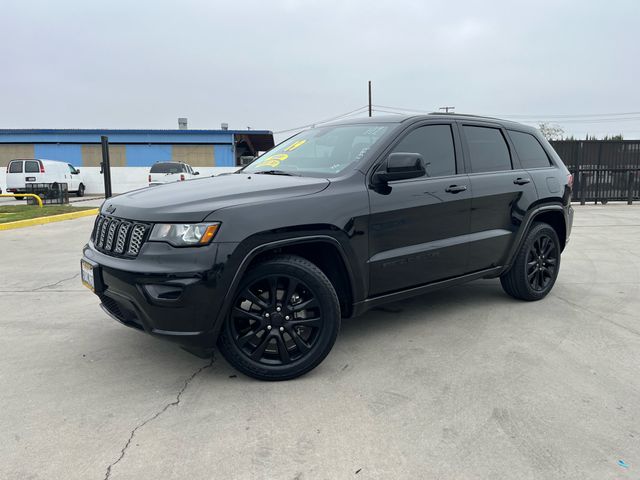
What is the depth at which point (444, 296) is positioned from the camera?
16.6ft

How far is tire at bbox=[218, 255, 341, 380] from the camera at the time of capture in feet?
9.86

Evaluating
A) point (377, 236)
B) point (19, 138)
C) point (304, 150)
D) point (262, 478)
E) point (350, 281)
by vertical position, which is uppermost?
point (19, 138)

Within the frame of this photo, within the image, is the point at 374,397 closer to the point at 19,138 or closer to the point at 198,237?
the point at 198,237

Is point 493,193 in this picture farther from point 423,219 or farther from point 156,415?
point 156,415

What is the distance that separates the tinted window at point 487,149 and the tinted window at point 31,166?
2138 centimetres

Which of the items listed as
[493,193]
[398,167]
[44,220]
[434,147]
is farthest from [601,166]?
[44,220]

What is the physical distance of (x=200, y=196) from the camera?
306 cm

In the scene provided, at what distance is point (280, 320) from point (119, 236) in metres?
1.13

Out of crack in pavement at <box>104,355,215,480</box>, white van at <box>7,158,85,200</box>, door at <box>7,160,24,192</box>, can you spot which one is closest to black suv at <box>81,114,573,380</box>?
crack in pavement at <box>104,355,215,480</box>

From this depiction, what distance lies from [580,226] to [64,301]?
33.0 feet

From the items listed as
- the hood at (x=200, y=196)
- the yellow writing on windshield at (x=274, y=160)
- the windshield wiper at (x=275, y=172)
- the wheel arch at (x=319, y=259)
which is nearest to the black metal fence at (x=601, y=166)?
the yellow writing on windshield at (x=274, y=160)

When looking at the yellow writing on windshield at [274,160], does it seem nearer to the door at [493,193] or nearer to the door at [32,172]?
the door at [493,193]

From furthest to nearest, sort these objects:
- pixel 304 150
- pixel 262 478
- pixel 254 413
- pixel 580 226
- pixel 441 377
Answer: pixel 580 226, pixel 304 150, pixel 441 377, pixel 254 413, pixel 262 478

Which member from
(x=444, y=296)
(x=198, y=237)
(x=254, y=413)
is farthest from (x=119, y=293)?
(x=444, y=296)
